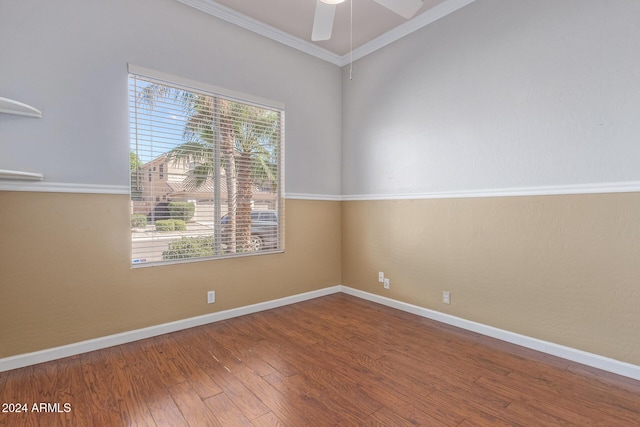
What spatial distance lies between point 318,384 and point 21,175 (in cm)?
236

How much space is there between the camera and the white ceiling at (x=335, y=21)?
2885 mm

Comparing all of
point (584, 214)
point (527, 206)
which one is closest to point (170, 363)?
point (527, 206)

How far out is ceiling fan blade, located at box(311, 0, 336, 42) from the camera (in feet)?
6.75

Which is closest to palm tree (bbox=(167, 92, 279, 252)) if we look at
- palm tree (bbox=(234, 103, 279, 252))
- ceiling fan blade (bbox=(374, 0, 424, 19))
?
palm tree (bbox=(234, 103, 279, 252))

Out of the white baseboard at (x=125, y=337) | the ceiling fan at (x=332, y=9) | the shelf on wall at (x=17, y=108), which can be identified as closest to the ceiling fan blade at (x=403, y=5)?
the ceiling fan at (x=332, y=9)

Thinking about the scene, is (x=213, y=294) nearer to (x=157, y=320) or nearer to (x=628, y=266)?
(x=157, y=320)

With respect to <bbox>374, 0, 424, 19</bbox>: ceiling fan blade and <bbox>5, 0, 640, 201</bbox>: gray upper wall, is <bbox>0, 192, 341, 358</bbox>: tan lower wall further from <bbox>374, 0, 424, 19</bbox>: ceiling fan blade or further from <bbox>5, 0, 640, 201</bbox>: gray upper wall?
<bbox>374, 0, 424, 19</bbox>: ceiling fan blade

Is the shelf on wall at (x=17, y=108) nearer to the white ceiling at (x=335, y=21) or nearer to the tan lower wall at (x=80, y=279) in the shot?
the tan lower wall at (x=80, y=279)

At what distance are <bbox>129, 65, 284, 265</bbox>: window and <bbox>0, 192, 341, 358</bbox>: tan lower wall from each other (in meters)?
0.15

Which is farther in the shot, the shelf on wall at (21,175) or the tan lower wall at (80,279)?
the tan lower wall at (80,279)

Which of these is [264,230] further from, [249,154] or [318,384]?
[318,384]

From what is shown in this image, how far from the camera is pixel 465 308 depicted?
285 cm

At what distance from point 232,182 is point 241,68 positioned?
1.17 meters

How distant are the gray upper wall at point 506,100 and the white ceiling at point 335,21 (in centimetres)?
12
